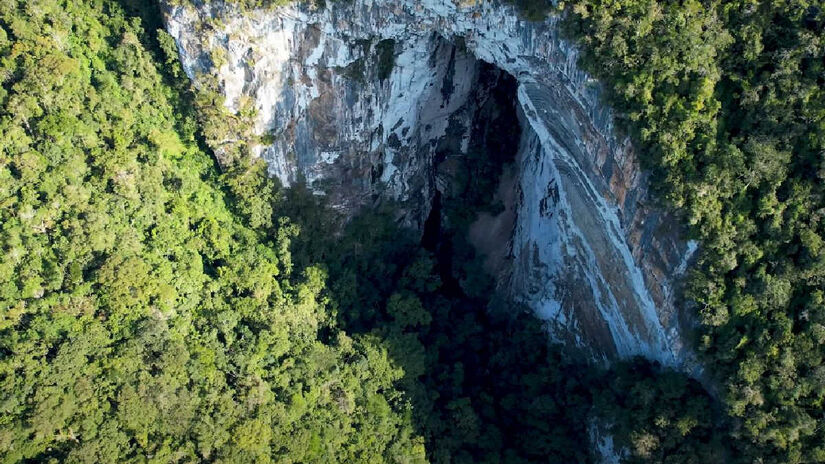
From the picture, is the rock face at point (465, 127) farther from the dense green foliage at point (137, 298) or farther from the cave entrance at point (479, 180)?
the dense green foliage at point (137, 298)

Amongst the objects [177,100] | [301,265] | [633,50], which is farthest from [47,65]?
[633,50]

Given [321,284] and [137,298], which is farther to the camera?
[321,284]

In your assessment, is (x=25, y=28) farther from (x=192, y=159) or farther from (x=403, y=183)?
(x=403, y=183)

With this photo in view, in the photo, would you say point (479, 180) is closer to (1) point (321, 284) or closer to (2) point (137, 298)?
(1) point (321, 284)

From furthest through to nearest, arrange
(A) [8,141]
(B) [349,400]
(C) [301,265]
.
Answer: (C) [301,265], (B) [349,400], (A) [8,141]

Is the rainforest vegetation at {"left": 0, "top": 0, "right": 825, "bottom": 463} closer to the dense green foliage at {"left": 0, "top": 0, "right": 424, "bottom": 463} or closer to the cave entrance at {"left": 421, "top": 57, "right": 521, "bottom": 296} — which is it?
the dense green foliage at {"left": 0, "top": 0, "right": 424, "bottom": 463}

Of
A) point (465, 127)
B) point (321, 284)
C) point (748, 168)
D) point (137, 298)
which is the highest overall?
point (465, 127)

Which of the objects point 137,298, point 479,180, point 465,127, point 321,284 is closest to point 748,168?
point 479,180

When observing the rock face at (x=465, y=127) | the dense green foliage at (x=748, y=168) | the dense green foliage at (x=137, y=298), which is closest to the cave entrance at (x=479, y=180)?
the rock face at (x=465, y=127)
